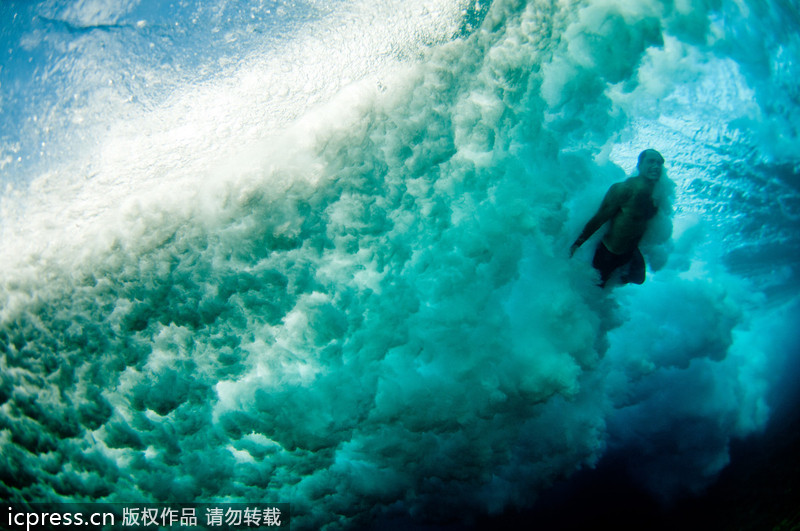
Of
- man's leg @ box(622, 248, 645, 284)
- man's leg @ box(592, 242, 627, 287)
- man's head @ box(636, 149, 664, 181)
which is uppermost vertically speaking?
man's head @ box(636, 149, 664, 181)

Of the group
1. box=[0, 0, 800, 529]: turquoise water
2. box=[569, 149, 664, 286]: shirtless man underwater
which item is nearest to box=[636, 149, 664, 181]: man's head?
box=[569, 149, 664, 286]: shirtless man underwater

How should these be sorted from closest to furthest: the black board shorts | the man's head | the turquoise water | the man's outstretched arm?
the turquoise water
the man's head
the man's outstretched arm
the black board shorts

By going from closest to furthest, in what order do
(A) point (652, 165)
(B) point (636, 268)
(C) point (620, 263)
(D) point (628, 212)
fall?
(A) point (652, 165), (D) point (628, 212), (C) point (620, 263), (B) point (636, 268)

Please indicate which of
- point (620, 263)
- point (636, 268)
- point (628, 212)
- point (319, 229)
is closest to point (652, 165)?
point (628, 212)

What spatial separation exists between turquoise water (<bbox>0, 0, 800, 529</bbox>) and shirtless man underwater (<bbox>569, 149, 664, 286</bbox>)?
1.77 ft

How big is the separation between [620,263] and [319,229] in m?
4.05

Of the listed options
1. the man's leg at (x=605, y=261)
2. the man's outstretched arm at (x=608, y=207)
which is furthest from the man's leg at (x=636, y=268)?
the man's outstretched arm at (x=608, y=207)

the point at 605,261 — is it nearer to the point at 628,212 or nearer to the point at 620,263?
the point at 620,263

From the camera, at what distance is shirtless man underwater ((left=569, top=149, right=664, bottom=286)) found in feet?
12.7

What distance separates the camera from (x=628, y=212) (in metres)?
3.96

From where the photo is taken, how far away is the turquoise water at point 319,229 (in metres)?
3.47

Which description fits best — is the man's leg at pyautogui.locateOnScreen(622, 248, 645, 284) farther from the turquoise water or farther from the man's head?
the man's head

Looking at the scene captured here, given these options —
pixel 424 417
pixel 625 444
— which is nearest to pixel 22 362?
pixel 424 417

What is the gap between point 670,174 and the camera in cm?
710
